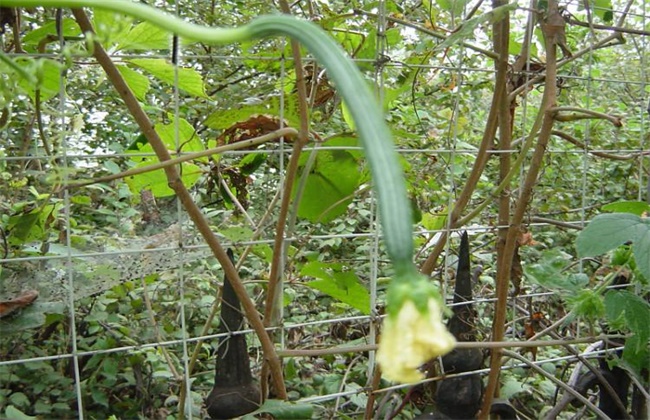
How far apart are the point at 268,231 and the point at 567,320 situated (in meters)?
0.84

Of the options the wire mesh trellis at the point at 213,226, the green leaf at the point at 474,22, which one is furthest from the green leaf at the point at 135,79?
the green leaf at the point at 474,22

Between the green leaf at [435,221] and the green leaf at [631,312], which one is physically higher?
the green leaf at [435,221]

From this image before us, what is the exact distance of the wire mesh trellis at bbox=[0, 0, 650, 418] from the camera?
0.92 meters

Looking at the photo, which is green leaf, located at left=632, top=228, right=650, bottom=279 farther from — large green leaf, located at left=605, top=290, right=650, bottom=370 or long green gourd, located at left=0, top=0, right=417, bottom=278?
long green gourd, located at left=0, top=0, right=417, bottom=278

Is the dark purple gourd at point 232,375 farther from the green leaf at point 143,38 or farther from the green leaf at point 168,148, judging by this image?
the green leaf at point 143,38

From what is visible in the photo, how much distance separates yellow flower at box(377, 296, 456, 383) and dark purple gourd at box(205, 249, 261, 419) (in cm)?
65

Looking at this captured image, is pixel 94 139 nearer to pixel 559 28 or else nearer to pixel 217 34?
pixel 559 28

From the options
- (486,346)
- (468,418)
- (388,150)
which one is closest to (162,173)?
(486,346)

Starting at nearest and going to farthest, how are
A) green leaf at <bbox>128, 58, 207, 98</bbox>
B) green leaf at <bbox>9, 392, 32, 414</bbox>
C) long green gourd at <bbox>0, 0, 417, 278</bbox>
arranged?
long green gourd at <bbox>0, 0, 417, 278</bbox> < green leaf at <bbox>128, 58, 207, 98</bbox> < green leaf at <bbox>9, 392, 32, 414</bbox>

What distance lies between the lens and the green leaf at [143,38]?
79 centimetres

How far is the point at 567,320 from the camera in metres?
1.04

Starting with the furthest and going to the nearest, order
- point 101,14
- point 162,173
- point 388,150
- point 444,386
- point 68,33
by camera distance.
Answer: point 444,386
point 162,173
point 68,33
point 101,14
point 388,150

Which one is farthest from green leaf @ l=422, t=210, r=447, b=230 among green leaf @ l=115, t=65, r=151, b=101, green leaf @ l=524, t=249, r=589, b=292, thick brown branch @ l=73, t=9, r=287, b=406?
green leaf @ l=115, t=65, r=151, b=101

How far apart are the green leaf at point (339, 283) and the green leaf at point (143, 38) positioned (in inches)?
15.1
